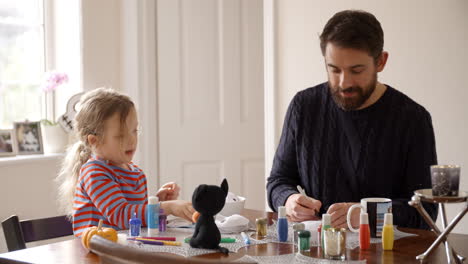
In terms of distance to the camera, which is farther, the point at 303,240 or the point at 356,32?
the point at 356,32

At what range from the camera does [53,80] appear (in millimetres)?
3758

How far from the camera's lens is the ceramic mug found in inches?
71.7

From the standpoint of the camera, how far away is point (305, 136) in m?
2.32

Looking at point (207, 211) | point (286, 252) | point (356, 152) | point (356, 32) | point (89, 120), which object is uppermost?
point (356, 32)

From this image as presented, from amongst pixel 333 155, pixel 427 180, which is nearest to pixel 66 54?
pixel 333 155

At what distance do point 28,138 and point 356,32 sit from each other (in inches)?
88.0

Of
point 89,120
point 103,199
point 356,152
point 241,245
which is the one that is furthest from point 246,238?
point 89,120

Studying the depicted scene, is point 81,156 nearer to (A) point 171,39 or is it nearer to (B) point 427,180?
Answer: (B) point 427,180

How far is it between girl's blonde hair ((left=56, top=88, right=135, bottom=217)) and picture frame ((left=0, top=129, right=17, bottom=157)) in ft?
4.99

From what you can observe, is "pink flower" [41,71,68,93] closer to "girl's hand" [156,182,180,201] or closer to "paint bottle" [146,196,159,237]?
"girl's hand" [156,182,180,201]

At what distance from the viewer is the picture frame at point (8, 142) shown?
3.59 metres

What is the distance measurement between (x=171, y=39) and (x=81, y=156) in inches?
83.3

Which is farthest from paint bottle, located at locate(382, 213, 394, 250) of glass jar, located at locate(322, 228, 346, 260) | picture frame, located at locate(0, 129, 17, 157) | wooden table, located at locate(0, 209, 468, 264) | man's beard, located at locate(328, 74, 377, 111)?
picture frame, located at locate(0, 129, 17, 157)

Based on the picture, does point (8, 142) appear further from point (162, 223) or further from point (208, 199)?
point (208, 199)
